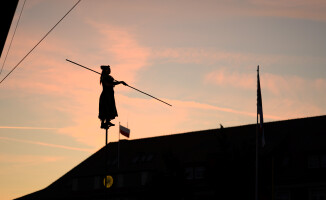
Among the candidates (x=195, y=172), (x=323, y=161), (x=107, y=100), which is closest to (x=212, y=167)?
(x=323, y=161)

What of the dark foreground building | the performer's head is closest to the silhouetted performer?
the performer's head

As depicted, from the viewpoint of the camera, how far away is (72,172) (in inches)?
3152

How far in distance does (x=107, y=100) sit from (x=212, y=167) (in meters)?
35.3

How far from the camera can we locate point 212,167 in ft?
162

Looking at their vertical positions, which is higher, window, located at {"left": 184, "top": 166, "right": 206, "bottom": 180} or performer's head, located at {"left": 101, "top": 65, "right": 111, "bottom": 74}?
performer's head, located at {"left": 101, "top": 65, "right": 111, "bottom": 74}

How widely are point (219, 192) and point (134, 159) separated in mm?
30951

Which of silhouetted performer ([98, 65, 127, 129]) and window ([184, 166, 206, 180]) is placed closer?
silhouetted performer ([98, 65, 127, 129])

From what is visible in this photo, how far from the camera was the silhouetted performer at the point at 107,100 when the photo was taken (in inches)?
574

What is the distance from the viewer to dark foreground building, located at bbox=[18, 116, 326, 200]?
4816 cm

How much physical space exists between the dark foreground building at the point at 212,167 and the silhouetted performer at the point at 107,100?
25.7 m

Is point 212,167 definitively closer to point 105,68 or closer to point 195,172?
point 195,172

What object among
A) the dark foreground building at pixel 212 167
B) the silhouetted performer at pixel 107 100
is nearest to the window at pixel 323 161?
the dark foreground building at pixel 212 167

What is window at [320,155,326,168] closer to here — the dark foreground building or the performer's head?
the dark foreground building

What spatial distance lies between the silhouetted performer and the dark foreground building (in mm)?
25699
